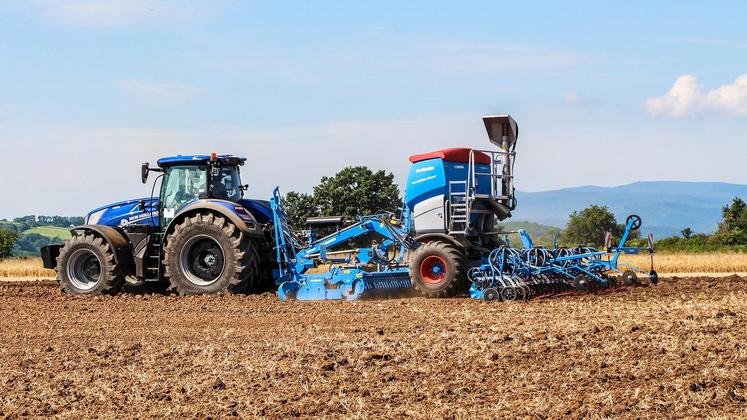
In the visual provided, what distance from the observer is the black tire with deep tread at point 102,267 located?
1720 centimetres

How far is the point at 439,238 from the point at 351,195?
59.7ft

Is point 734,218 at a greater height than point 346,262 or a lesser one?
greater

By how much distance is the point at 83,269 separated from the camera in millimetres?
17844

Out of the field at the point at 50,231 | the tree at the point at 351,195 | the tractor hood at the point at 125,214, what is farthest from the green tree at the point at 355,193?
the field at the point at 50,231

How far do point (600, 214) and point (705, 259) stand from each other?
35.7 meters

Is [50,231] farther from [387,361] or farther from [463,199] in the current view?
[387,361]

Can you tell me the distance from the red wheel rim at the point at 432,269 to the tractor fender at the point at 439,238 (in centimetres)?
36

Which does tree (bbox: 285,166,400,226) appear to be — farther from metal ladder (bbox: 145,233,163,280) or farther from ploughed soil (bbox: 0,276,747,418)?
ploughed soil (bbox: 0,276,747,418)

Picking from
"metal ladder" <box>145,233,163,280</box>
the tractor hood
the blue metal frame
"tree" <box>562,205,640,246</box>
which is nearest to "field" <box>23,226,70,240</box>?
"tree" <box>562,205,640,246</box>

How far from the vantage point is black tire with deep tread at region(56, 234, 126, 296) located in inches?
677

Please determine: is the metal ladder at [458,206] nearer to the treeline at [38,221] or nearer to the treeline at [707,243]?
the treeline at [707,243]

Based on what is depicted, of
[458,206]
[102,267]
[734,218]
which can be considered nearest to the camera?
[458,206]

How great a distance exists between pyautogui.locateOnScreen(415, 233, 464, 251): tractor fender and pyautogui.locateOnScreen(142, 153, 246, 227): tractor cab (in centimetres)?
355

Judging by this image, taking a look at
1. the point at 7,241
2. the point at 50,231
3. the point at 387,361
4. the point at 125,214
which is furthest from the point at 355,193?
the point at 50,231
